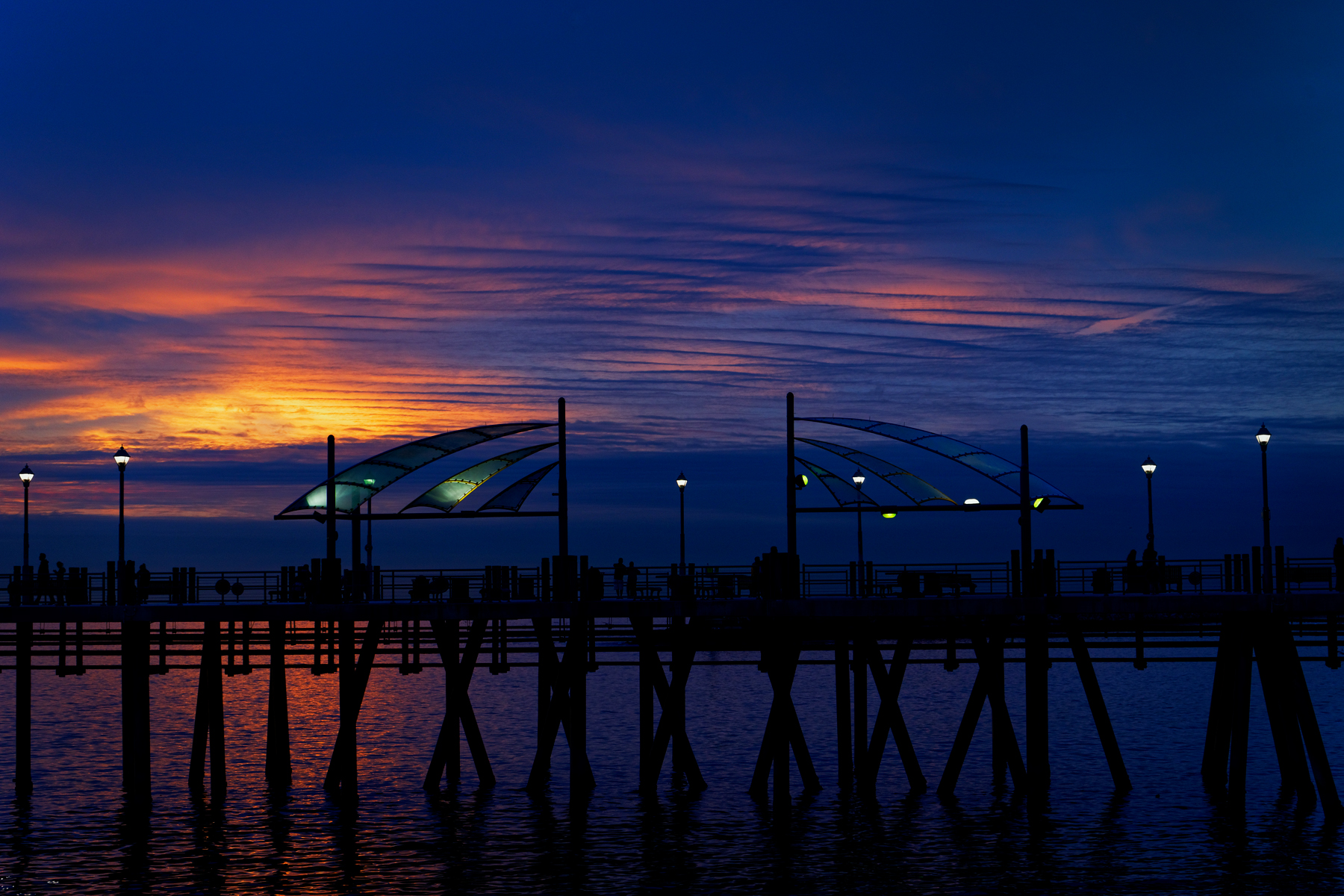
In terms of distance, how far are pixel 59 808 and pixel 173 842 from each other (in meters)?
7.67

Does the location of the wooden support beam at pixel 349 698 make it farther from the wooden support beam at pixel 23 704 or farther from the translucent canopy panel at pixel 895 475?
the translucent canopy panel at pixel 895 475

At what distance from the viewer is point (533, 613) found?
32.4 m

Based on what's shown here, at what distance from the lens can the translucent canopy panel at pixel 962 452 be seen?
3653 centimetres

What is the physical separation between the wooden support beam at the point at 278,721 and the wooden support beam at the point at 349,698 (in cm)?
267

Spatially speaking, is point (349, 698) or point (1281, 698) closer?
point (1281, 698)

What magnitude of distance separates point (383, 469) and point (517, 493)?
4.95 meters

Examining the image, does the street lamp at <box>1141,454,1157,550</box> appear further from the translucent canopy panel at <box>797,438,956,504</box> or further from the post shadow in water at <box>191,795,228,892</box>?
the post shadow in water at <box>191,795,228,892</box>

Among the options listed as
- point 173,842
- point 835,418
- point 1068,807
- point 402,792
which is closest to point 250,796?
point 402,792

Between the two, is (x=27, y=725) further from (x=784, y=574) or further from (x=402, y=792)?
(x=784, y=574)

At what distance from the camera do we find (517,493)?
40.0 meters

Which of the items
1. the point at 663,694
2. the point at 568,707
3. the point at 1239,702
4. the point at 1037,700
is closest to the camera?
the point at 1037,700

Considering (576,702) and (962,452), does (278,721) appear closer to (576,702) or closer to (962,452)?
(576,702)

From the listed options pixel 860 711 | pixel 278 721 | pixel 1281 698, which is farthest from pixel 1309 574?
pixel 278 721

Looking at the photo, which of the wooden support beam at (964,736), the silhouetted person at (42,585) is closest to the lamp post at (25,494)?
the silhouetted person at (42,585)
